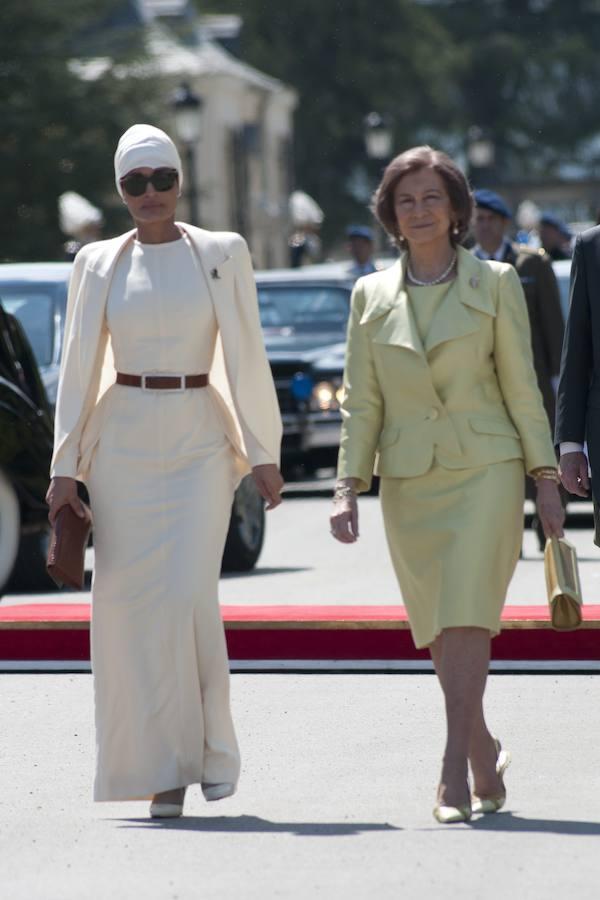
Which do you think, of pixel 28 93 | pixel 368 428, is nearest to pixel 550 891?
pixel 368 428

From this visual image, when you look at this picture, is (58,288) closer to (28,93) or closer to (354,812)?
(354,812)

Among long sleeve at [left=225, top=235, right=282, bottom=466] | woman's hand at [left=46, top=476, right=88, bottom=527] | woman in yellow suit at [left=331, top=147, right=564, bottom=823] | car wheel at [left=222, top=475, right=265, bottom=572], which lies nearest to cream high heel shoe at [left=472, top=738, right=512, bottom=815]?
woman in yellow suit at [left=331, top=147, right=564, bottom=823]

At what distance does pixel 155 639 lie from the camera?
6789 mm

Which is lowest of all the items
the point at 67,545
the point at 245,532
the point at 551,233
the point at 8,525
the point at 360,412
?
the point at 245,532

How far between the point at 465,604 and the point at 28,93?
36715mm

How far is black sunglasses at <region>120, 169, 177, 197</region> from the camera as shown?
6.90 metres

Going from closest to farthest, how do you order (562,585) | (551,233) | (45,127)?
1. (562,585)
2. (551,233)
3. (45,127)

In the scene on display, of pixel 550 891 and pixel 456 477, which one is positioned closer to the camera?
pixel 550 891

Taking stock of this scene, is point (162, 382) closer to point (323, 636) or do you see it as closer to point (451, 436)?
point (451, 436)

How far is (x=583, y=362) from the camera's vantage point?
7.01 metres

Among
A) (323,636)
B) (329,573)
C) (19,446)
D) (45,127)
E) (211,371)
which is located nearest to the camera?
(211,371)

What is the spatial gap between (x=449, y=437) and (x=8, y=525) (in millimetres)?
6139

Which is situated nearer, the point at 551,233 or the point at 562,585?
the point at 562,585

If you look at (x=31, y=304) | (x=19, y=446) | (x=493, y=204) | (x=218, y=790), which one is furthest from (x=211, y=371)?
(x=31, y=304)
